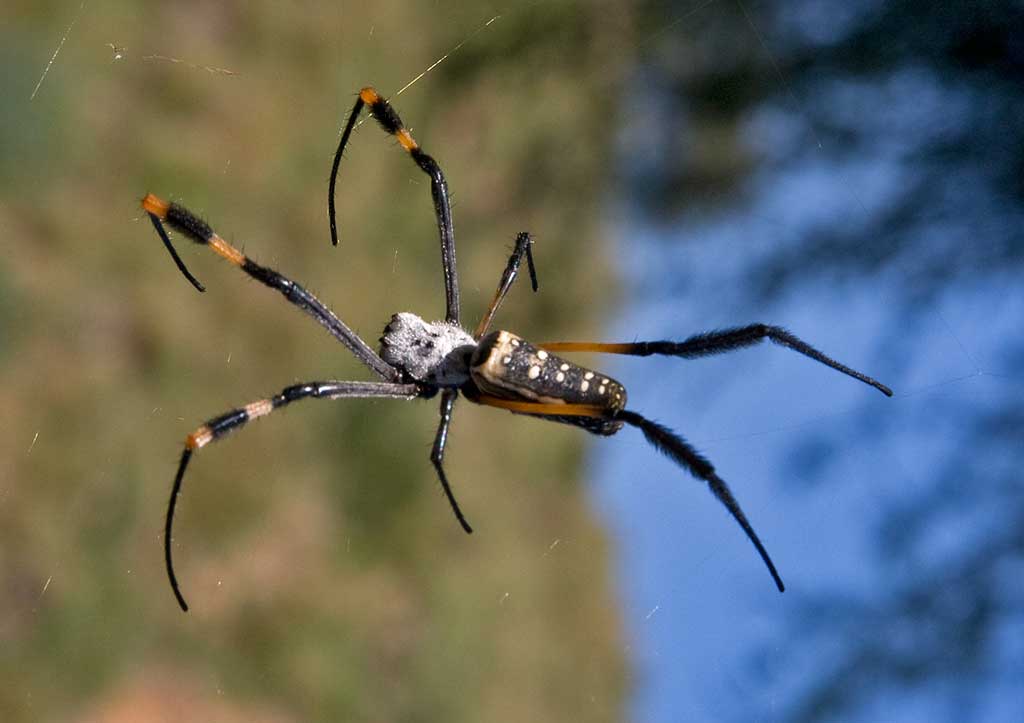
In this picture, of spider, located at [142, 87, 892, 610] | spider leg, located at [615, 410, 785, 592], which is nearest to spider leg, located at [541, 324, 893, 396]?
spider, located at [142, 87, 892, 610]

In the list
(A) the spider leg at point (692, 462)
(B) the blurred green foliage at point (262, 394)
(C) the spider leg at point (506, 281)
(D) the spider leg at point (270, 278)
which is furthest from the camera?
(B) the blurred green foliage at point (262, 394)

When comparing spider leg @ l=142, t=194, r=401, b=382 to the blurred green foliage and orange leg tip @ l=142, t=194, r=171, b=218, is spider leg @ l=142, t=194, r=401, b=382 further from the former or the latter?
the blurred green foliage

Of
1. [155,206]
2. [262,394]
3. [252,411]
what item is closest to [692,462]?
[252,411]

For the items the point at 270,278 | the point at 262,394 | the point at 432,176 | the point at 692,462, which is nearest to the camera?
the point at 692,462

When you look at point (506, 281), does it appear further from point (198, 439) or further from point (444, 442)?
point (198, 439)

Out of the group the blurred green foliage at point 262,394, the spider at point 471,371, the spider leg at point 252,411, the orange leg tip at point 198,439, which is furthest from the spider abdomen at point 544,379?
the blurred green foliage at point 262,394

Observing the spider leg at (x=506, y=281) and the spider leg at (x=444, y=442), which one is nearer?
the spider leg at (x=444, y=442)

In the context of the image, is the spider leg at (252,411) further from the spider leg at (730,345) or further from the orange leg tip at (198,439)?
the spider leg at (730,345)
